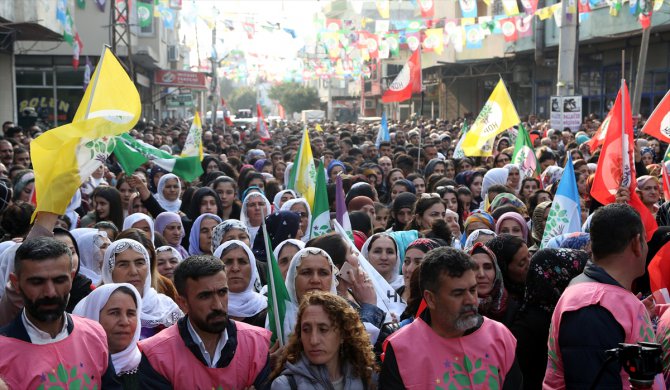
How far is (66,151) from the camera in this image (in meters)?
6.44

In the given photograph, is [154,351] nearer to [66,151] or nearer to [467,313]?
[467,313]

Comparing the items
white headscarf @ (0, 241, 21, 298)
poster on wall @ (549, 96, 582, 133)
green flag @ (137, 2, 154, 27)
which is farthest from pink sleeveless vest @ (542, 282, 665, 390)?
green flag @ (137, 2, 154, 27)

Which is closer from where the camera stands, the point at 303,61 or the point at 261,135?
the point at 261,135

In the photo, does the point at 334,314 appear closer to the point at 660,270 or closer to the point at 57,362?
the point at 57,362

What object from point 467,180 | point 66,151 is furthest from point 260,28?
point 66,151

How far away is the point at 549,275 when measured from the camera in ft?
15.4

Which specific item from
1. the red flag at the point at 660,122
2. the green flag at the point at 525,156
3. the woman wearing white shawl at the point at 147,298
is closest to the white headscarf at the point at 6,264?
the woman wearing white shawl at the point at 147,298

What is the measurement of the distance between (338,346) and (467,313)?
60 cm

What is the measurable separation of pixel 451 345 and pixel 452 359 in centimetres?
6

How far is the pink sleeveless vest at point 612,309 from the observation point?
3.87 metres

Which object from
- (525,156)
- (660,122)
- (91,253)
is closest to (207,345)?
(91,253)

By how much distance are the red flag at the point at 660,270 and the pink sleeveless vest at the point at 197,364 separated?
221cm

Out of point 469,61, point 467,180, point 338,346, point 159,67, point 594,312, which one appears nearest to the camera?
point 594,312

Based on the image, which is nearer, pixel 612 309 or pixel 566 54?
pixel 612 309
